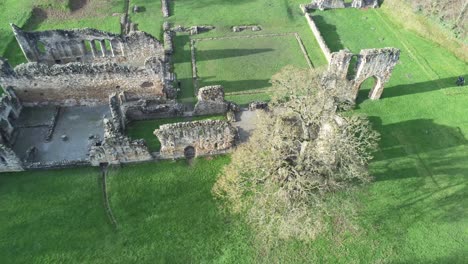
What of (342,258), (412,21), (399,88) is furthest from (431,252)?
(412,21)

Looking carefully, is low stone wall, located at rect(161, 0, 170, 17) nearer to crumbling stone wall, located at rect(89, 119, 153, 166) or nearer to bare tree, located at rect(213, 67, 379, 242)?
crumbling stone wall, located at rect(89, 119, 153, 166)

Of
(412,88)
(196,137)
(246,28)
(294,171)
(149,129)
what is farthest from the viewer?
(246,28)

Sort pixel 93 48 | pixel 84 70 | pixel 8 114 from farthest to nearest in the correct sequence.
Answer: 1. pixel 93 48
2. pixel 84 70
3. pixel 8 114

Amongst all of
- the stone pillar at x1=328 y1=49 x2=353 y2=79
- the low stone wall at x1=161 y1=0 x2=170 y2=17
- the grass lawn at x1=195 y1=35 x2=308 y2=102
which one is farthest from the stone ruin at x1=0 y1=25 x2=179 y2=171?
the stone pillar at x1=328 y1=49 x2=353 y2=79

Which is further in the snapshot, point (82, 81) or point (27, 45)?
point (27, 45)

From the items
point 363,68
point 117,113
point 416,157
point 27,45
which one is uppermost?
point 363,68

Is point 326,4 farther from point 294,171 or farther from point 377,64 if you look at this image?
point 294,171

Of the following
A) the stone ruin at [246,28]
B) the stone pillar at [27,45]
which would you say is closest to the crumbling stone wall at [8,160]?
the stone pillar at [27,45]

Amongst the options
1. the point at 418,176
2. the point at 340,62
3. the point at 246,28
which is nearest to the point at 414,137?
the point at 418,176
